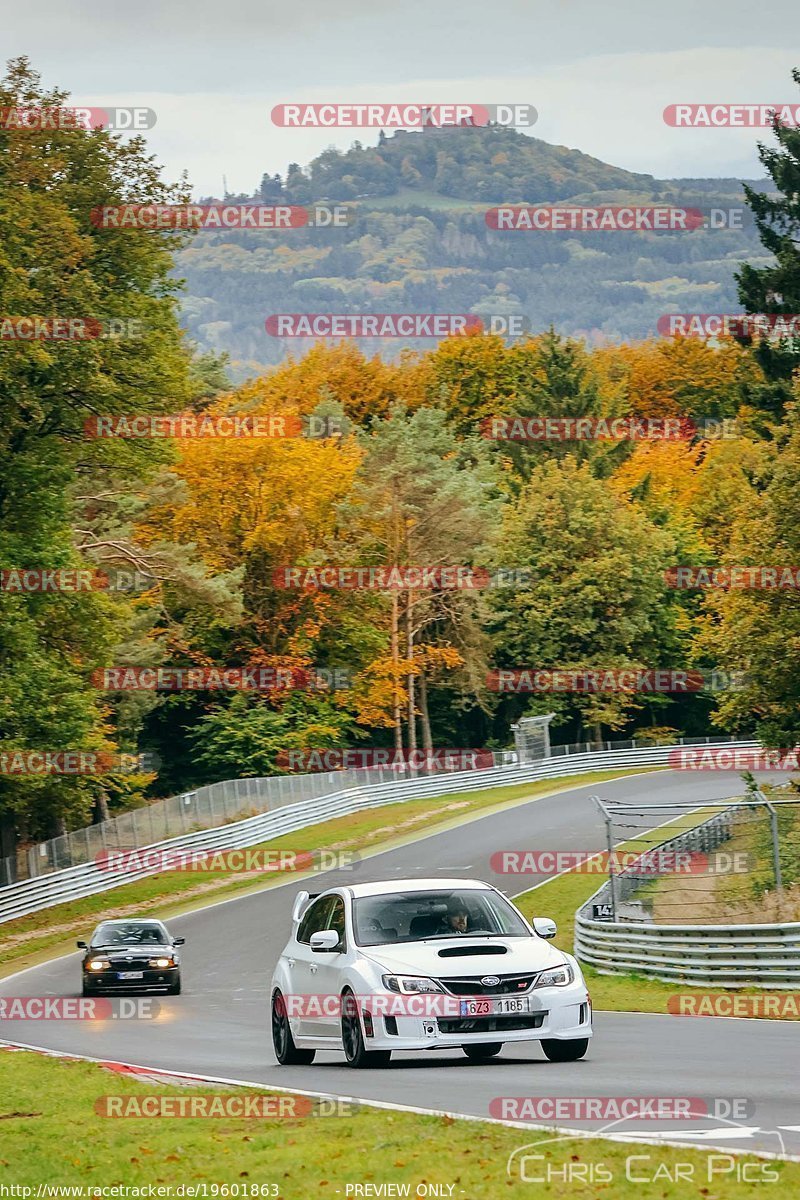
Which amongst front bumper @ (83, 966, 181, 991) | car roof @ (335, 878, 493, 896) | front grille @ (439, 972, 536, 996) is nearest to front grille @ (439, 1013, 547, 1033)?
front grille @ (439, 972, 536, 996)

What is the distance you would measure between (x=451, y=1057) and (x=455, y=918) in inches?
55.2

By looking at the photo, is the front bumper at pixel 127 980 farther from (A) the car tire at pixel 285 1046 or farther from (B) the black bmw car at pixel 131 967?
(A) the car tire at pixel 285 1046

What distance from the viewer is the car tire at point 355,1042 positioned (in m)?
14.0

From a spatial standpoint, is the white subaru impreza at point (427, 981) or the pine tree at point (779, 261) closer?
the white subaru impreza at point (427, 981)

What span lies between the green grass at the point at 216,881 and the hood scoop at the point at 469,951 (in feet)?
79.3

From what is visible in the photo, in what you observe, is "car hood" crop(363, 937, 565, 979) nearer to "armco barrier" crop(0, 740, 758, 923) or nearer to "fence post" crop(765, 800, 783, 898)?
"fence post" crop(765, 800, 783, 898)

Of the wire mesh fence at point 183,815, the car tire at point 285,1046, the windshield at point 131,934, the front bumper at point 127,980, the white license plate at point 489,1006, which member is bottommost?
the wire mesh fence at point 183,815

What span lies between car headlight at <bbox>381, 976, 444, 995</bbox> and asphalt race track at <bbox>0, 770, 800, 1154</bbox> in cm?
63

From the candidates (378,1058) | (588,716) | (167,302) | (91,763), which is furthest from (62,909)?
(588,716)

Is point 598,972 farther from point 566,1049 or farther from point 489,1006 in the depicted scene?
point 489,1006

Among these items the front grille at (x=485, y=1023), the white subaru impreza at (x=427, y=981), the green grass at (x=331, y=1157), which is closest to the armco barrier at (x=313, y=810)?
the white subaru impreza at (x=427, y=981)

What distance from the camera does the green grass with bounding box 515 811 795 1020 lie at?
2261cm

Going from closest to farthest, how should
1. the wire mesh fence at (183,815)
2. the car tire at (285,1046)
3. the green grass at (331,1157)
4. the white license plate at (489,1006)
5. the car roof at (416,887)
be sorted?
the green grass at (331,1157) → the white license plate at (489,1006) → the car roof at (416,887) → the car tire at (285,1046) → the wire mesh fence at (183,815)

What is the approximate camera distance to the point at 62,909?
150ft
